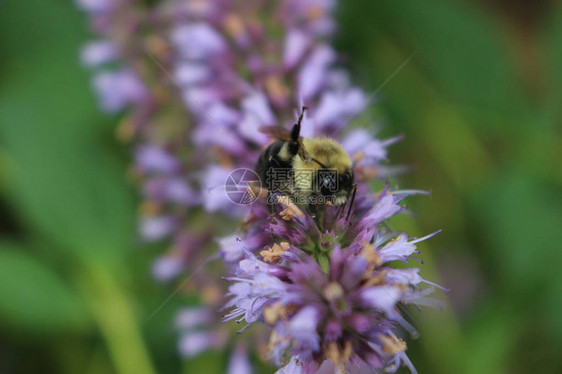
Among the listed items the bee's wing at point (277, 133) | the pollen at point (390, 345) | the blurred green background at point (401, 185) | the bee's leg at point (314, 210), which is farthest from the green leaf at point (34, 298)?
the pollen at point (390, 345)

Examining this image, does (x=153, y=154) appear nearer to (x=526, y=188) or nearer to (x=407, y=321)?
(x=407, y=321)

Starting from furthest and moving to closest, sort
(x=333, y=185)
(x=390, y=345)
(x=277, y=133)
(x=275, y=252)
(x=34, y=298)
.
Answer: (x=34, y=298) < (x=277, y=133) < (x=333, y=185) < (x=275, y=252) < (x=390, y=345)

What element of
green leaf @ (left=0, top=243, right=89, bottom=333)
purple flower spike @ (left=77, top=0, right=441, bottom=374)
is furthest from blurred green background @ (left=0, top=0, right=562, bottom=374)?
purple flower spike @ (left=77, top=0, right=441, bottom=374)

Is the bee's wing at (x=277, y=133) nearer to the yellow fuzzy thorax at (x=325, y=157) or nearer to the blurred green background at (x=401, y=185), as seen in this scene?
the yellow fuzzy thorax at (x=325, y=157)

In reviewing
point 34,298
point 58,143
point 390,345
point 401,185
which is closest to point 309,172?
point 390,345

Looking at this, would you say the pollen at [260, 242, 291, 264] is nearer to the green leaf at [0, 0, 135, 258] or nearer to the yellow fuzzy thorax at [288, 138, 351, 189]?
the yellow fuzzy thorax at [288, 138, 351, 189]

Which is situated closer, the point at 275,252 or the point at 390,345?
the point at 390,345

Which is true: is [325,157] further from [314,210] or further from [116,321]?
[116,321]

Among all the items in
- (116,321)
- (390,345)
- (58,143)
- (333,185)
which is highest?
(333,185)
